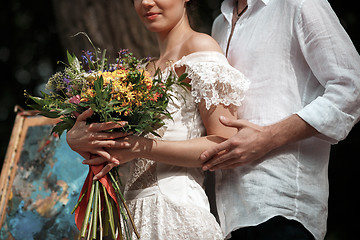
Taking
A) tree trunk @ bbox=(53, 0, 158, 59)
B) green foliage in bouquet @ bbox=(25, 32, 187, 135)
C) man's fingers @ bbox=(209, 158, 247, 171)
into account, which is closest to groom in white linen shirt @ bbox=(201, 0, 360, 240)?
man's fingers @ bbox=(209, 158, 247, 171)

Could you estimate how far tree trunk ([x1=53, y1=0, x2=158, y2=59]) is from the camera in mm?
3990

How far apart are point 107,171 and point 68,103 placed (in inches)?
13.9

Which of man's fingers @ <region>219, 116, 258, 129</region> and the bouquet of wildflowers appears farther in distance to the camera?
man's fingers @ <region>219, 116, 258, 129</region>

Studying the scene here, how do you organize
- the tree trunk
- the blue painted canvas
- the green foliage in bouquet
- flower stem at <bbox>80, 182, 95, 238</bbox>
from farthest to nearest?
1. the tree trunk
2. the blue painted canvas
3. flower stem at <bbox>80, 182, 95, 238</bbox>
4. the green foliage in bouquet

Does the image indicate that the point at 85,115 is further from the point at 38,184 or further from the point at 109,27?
the point at 109,27

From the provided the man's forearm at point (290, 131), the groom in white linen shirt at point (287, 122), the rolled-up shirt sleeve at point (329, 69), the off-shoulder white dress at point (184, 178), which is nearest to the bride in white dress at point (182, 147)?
the off-shoulder white dress at point (184, 178)

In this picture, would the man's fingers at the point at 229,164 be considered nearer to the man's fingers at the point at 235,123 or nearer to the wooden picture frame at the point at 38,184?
the man's fingers at the point at 235,123

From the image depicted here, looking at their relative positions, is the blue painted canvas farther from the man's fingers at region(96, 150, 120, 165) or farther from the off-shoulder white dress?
the man's fingers at region(96, 150, 120, 165)

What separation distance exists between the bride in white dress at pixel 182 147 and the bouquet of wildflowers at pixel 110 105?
7 centimetres

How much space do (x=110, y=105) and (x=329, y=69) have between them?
100cm

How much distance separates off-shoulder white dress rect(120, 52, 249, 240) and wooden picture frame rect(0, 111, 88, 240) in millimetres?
1052

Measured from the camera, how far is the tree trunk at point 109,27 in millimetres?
3990

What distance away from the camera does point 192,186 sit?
7.75 ft

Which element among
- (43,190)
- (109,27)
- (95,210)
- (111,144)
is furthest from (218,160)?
(109,27)
